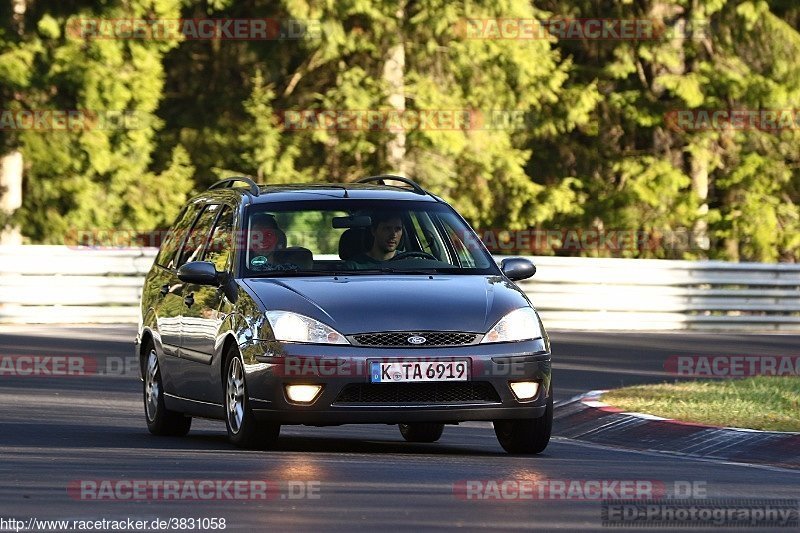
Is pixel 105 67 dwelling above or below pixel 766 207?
above

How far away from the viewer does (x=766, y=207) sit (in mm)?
42688

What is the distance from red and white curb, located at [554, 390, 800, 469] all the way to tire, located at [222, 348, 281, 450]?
104 inches

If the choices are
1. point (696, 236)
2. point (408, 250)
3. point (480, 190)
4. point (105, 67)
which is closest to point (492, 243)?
point (480, 190)

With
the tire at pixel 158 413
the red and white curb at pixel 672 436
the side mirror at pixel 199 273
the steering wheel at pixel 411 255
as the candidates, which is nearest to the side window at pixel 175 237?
the tire at pixel 158 413

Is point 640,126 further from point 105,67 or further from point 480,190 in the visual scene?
point 105,67

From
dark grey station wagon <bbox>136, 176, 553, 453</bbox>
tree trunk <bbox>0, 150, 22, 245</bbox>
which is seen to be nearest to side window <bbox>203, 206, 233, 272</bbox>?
dark grey station wagon <bbox>136, 176, 553, 453</bbox>

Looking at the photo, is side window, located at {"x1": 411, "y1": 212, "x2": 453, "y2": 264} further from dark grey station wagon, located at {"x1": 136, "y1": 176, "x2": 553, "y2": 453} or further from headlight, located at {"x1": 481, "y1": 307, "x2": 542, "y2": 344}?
headlight, located at {"x1": 481, "y1": 307, "x2": 542, "y2": 344}

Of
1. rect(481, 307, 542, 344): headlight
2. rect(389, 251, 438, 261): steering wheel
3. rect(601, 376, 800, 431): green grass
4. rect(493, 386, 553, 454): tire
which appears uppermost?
rect(389, 251, 438, 261): steering wheel

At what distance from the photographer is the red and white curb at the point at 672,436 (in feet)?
43.0

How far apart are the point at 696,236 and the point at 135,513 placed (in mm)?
34180

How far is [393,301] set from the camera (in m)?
12.3

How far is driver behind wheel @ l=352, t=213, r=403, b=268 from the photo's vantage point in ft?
43.4

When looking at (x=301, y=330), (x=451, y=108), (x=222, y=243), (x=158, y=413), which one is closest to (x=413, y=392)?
(x=301, y=330)

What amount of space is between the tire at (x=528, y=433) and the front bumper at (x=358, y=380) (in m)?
0.42
